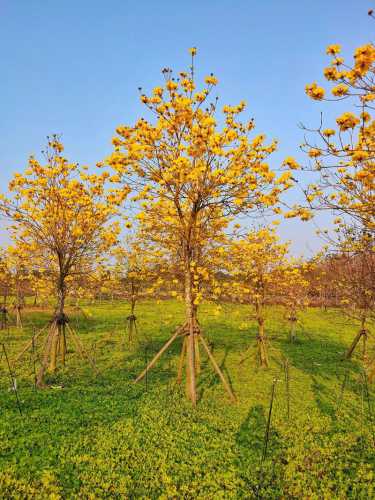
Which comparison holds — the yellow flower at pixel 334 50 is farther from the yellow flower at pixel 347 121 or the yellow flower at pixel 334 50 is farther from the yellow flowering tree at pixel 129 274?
the yellow flowering tree at pixel 129 274

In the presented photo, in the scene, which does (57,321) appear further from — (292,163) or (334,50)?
(334,50)

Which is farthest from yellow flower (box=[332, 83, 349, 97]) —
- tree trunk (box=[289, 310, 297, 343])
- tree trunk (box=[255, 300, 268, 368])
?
tree trunk (box=[289, 310, 297, 343])

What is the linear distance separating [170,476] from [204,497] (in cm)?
82

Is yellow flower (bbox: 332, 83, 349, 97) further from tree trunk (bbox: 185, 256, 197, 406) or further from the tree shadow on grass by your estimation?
the tree shadow on grass

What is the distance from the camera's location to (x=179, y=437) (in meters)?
7.71

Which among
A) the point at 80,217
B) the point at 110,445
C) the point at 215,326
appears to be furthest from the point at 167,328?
the point at 110,445

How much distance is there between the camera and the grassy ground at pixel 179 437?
608 centimetres

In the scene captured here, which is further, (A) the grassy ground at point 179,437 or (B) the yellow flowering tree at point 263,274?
(B) the yellow flowering tree at point 263,274

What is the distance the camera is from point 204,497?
574cm

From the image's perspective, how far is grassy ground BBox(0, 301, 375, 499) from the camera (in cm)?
608

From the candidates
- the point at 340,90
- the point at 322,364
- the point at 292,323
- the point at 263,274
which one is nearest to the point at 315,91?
the point at 340,90

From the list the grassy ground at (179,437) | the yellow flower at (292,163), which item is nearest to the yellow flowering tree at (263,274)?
the grassy ground at (179,437)

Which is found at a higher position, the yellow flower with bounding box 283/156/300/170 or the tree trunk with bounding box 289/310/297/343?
the yellow flower with bounding box 283/156/300/170

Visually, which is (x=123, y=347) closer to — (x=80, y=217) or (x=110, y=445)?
(x=80, y=217)
